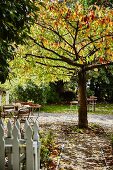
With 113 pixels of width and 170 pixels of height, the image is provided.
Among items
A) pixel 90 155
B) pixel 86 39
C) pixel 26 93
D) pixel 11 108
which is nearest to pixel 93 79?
pixel 26 93

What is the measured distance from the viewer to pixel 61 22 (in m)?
9.80

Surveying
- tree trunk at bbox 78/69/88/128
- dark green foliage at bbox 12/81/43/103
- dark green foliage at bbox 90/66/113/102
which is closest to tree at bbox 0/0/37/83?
tree trunk at bbox 78/69/88/128

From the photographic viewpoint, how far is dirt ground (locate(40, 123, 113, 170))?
23.4ft

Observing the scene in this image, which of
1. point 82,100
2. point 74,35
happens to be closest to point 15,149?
point 74,35

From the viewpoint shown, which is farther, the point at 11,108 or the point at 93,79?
the point at 93,79

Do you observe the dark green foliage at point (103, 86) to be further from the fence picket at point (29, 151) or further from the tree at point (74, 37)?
the fence picket at point (29, 151)

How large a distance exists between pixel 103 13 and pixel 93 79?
2129 centimetres

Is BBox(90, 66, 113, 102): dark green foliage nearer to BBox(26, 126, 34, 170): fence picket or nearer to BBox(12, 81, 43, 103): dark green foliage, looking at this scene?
BBox(12, 81, 43, 103): dark green foliage

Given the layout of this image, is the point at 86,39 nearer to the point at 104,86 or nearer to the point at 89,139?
the point at 89,139

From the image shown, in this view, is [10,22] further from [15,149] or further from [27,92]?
[27,92]

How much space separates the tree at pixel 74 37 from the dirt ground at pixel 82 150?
141 cm

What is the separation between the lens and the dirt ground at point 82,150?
7.12m

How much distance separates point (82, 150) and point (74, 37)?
13.2ft

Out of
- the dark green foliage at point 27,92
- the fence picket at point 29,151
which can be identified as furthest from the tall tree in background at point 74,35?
the dark green foliage at point 27,92
